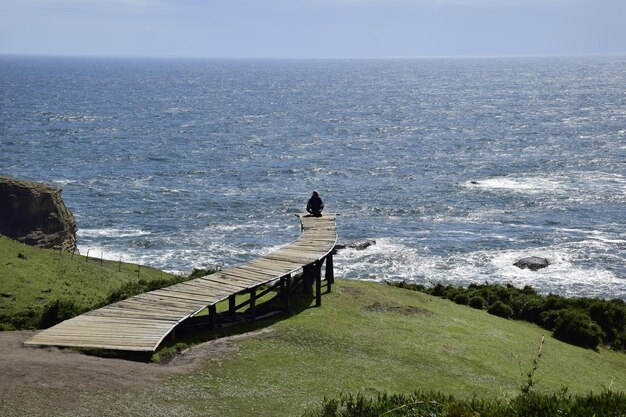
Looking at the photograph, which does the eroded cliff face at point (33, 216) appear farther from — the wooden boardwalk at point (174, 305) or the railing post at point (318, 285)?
the railing post at point (318, 285)

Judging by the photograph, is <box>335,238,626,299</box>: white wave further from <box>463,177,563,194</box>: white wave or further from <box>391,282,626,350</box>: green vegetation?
<box>463,177,563,194</box>: white wave

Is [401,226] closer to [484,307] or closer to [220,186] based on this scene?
[220,186]

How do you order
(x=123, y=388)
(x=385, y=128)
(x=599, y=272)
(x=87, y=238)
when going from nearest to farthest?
(x=123, y=388) → (x=599, y=272) → (x=87, y=238) → (x=385, y=128)

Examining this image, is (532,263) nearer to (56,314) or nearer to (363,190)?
(363,190)

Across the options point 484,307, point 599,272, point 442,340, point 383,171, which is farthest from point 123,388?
point 383,171

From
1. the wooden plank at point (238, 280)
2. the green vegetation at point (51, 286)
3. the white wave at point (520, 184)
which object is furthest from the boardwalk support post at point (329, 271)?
the white wave at point (520, 184)

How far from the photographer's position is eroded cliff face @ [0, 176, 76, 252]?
208ft

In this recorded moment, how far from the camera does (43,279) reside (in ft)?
135

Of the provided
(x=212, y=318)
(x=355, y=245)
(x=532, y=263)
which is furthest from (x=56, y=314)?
(x=532, y=263)

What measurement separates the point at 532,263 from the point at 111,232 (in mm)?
40587

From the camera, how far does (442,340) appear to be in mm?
32375

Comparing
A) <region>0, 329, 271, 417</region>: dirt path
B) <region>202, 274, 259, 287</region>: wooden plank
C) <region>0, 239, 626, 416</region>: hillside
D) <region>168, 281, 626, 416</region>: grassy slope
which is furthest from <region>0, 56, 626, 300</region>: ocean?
<region>0, 329, 271, 417</region>: dirt path

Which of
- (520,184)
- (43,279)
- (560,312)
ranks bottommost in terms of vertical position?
(520,184)

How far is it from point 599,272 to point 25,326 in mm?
50792
